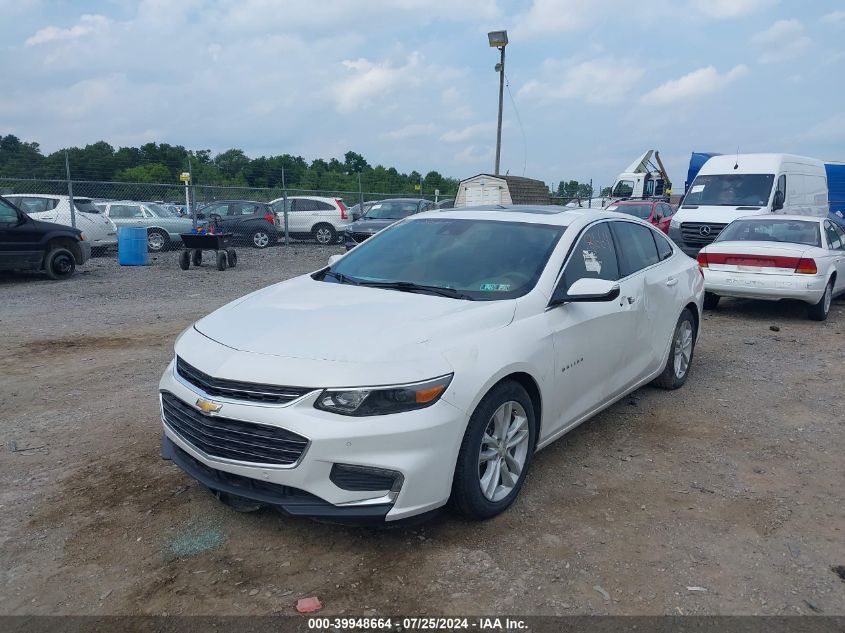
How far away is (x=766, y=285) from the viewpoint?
913 centimetres

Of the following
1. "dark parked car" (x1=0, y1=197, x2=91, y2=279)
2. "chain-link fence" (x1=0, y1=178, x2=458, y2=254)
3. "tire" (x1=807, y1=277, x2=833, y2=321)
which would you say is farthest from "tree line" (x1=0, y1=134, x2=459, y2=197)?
"tire" (x1=807, y1=277, x2=833, y2=321)

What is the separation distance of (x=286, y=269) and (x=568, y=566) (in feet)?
44.4

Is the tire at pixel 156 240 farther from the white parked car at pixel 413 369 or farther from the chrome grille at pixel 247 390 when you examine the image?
the chrome grille at pixel 247 390

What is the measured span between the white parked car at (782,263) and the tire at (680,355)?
3667mm

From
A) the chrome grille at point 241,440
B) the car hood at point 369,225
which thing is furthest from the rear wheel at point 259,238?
the chrome grille at point 241,440

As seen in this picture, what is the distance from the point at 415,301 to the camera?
381 cm

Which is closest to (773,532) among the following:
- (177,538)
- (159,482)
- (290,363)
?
(290,363)

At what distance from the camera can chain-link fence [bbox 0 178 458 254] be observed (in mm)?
16156

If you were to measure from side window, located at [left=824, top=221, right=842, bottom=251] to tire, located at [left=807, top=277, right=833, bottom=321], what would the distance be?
1.96ft

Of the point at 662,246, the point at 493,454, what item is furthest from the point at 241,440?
the point at 662,246

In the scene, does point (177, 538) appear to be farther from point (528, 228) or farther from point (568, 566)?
point (528, 228)

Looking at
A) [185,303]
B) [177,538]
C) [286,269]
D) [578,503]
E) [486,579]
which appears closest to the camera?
[486,579]

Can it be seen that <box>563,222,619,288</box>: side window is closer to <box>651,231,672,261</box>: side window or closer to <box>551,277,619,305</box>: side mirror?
<box>551,277,619,305</box>: side mirror

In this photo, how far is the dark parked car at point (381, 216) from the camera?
63.1ft
